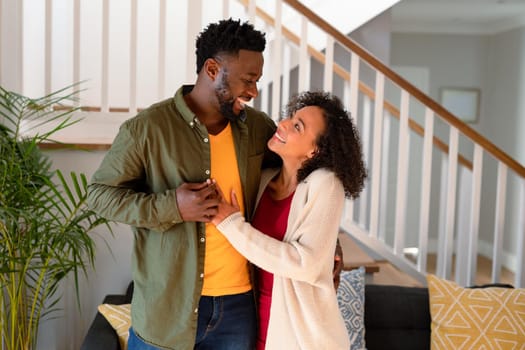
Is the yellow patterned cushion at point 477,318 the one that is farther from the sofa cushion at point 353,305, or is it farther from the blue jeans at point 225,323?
the blue jeans at point 225,323

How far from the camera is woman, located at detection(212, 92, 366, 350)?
1.58 metres

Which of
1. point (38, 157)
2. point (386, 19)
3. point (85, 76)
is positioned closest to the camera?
point (38, 157)

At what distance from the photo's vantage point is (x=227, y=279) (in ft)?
5.35

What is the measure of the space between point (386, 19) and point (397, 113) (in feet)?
3.69

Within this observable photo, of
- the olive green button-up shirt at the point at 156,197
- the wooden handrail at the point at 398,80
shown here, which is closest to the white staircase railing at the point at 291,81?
the wooden handrail at the point at 398,80

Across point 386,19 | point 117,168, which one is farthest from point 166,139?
point 386,19

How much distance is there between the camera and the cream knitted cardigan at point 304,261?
158cm

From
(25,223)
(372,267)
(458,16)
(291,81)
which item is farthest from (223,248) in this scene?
(458,16)

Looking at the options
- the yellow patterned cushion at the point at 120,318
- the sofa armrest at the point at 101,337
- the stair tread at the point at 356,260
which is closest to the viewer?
the sofa armrest at the point at 101,337

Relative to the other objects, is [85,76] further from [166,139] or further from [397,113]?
[166,139]

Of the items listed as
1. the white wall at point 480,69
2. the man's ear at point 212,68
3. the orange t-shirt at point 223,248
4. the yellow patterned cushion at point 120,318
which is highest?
the white wall at point 480,69

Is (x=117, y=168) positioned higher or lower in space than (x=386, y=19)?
lower

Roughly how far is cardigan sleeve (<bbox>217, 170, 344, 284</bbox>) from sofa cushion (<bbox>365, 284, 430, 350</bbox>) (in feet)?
4.26

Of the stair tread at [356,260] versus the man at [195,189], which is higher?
the man at [195,189]
